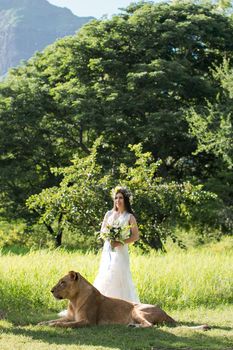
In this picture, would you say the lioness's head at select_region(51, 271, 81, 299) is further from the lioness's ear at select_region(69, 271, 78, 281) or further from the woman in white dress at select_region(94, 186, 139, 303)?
the woman in white dress at select_region(94, 186, 139, 303)

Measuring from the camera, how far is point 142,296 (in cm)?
1163

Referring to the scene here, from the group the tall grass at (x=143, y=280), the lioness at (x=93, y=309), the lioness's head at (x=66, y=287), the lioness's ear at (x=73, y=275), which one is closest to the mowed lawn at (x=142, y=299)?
the tall grass at (x=143, y=280)

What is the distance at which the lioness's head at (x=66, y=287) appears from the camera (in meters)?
8.62

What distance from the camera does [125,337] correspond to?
7934 millimetres

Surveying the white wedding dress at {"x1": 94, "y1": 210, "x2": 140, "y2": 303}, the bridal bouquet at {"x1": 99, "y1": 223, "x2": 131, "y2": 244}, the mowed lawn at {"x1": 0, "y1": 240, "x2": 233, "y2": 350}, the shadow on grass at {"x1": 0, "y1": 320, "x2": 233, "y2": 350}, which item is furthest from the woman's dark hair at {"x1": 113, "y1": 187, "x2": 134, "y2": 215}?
the shadow on grass at {"x1": 0, "y1": 320, "x2": 233, "y2": 350}

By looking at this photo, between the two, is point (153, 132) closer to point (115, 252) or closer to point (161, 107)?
point (161, 107)

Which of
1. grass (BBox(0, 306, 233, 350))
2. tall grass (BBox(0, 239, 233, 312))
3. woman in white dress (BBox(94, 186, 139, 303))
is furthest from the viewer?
tall grass (BBox(0, 239, 233, 312))

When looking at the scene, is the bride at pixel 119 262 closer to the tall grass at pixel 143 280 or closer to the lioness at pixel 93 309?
the lioness at pixel 93 309

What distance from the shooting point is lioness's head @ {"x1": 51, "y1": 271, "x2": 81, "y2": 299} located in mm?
8625

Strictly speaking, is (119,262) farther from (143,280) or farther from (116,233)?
(143,280)

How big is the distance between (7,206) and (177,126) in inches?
371

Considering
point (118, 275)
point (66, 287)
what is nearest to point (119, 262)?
point (118, 275)

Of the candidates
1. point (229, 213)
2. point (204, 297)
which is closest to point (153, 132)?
point (229, 213)

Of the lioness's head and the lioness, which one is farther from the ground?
the lioness's head
